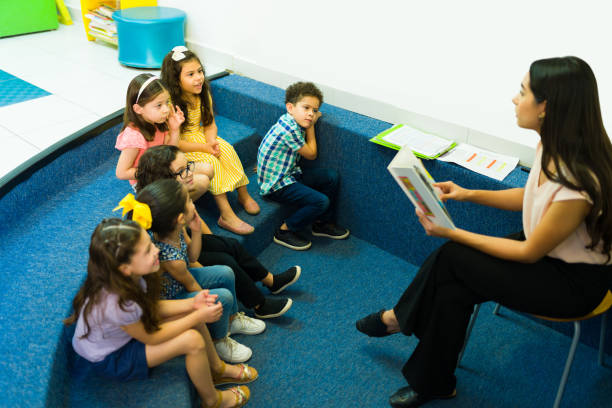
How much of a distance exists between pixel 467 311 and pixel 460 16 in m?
1.41

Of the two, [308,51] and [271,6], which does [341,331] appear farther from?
[271,6]

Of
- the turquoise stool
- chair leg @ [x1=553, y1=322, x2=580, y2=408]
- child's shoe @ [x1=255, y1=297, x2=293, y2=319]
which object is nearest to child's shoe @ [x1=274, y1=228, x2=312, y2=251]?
child's shoe @ [x1=255, y1=297, x2=293, y2=319]

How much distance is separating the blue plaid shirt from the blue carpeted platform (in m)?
0.16

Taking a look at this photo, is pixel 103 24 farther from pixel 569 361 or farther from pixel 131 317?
pixel 569 361

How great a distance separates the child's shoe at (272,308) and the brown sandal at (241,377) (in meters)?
0.30

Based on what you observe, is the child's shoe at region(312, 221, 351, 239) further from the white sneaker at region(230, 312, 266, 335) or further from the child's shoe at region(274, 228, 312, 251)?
the white sneaker at region(230, 312, 266, 335)

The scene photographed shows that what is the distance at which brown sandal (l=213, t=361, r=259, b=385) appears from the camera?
1.97 metres

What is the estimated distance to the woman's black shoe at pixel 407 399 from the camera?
6.42 ft

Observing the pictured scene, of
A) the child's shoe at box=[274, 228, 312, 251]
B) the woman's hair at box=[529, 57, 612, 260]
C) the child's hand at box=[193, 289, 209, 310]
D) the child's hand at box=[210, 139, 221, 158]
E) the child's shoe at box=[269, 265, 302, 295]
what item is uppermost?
the woman's hair at box=[529, 57, 612, 260]

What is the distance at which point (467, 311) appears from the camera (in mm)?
1805

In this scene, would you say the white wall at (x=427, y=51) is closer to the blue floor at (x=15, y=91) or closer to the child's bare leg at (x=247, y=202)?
the child's bare leg at (x=247, y=202)

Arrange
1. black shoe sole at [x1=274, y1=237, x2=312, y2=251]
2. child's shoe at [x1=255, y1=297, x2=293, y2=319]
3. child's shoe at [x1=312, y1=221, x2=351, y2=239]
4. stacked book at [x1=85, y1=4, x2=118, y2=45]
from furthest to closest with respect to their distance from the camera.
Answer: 1. stacked book at [x1=85, y1=4, x2=118, y2=45]
2. child's shoe at [x1=312, y1=221, x2=351, y2=239]
3. black shoe sole at [x1=274, y1=237, x2=312, y2=251]
4. child's shoe at [x1=255, y1=297, x2=293, y2=319]

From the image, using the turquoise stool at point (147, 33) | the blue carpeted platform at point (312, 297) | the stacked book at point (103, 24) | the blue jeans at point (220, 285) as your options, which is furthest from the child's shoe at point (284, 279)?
the stacked book at point (103, 24)

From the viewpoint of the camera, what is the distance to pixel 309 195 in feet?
8.80
